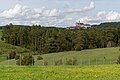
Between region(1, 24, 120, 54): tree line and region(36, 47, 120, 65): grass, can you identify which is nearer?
region(36, 47, 120, 65): grass

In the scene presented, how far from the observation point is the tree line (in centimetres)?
15750

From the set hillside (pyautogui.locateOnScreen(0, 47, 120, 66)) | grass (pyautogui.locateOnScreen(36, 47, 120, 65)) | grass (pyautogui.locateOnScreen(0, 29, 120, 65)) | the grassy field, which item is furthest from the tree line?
the grassy field

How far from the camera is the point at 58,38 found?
162 meters

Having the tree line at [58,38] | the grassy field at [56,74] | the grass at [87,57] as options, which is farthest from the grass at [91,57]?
the grassy field at [56,74]

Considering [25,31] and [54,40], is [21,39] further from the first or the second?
[54,40]

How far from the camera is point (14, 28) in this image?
625 feet

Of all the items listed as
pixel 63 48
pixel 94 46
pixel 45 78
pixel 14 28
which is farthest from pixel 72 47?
pixel 45 78

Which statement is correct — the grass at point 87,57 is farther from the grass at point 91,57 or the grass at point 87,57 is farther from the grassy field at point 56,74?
the grassy field at point 56,74

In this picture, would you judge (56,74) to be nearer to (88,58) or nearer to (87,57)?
(88,58)

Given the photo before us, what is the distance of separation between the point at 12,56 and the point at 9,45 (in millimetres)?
50105

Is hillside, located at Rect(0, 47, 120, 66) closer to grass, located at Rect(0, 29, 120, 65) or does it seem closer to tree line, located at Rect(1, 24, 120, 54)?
grass, located at Rect(0, 29, 120, 65)

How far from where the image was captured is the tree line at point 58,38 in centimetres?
15750

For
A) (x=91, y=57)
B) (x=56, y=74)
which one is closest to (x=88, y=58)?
(x=91, y=57)

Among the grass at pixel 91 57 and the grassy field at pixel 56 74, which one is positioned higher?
the grassy field at pixel 56 74
